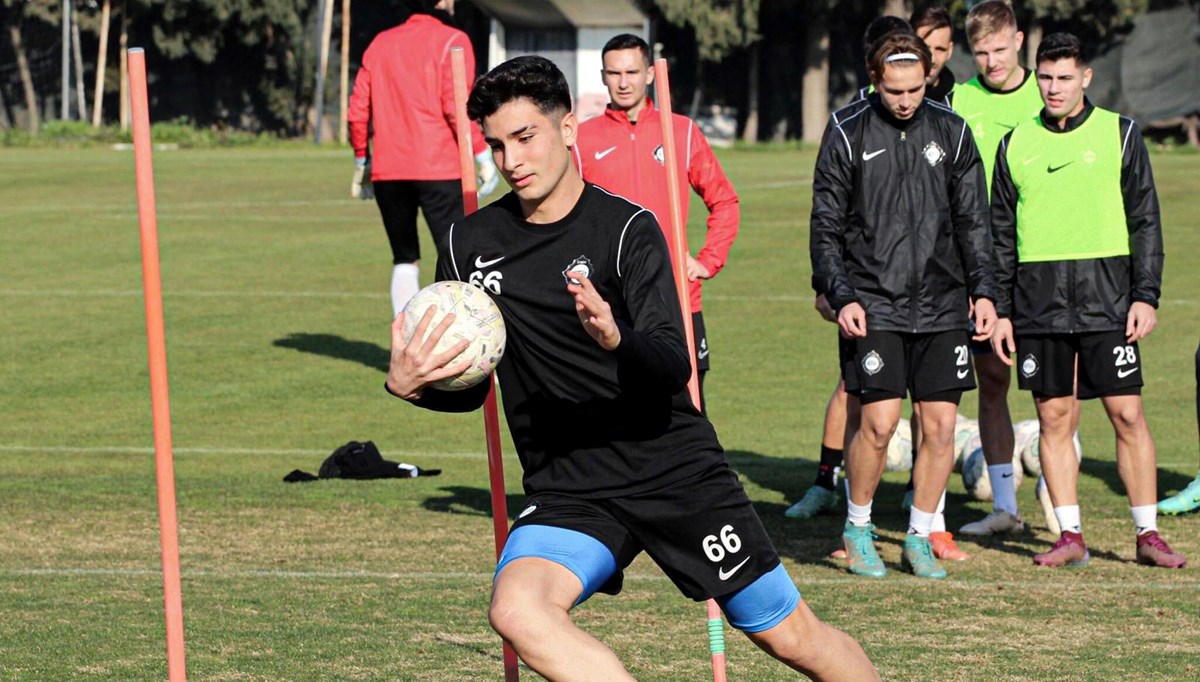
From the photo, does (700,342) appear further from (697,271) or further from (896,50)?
(896,50)

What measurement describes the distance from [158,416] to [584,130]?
4708 millimetres

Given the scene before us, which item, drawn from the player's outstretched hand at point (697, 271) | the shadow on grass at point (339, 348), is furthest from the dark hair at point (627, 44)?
the shadow on grass at point (339, 348)

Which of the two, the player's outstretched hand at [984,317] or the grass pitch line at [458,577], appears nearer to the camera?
the grass pitch line at [458,577]

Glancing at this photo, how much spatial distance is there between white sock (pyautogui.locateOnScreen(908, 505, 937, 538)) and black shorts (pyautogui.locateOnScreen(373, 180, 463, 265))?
15.6ft

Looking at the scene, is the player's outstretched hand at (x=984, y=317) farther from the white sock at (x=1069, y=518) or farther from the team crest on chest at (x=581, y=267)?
the team crest on chest at (x=581, y=267)

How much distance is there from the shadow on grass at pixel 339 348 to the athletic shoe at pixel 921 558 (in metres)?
7.38

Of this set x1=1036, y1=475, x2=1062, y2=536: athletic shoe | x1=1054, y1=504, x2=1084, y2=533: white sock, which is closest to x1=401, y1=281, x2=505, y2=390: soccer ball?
x1=1054, y1=504, x2=1084, y2=533: white sock

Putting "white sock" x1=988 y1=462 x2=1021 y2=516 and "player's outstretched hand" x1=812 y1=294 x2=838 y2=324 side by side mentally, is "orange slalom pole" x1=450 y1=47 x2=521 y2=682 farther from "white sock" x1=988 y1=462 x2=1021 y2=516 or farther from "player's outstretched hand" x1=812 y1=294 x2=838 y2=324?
"white sock" x1=988 y1=462 x2=1021 y2=516

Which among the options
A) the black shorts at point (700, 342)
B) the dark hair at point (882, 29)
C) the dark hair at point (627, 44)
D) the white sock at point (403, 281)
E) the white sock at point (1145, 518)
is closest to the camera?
the dark hair at point (882, 29)

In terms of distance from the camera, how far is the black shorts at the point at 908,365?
790 cm

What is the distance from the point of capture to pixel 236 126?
52750 mm

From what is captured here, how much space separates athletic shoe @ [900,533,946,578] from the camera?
26.2 feet

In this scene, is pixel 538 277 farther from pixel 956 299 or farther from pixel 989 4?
pixel 989 4

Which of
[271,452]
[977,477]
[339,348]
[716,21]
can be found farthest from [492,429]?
[716,21]
